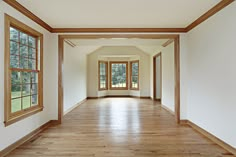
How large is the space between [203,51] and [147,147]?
2.22m

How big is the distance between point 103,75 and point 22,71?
312 inches

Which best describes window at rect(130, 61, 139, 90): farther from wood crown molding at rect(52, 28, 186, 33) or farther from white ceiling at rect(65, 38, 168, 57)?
wood crown molding at rect(52, 28, 186, 33)

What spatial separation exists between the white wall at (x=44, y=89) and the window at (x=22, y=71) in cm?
10

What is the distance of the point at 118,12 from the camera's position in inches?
142

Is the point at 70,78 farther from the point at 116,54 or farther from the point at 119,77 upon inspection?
the point at 119,77

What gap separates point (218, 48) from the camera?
330cm

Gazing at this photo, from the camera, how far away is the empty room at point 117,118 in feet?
9.77

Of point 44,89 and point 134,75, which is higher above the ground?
point 134,75

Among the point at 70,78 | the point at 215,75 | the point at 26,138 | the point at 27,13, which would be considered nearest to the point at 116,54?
the point at 70,78

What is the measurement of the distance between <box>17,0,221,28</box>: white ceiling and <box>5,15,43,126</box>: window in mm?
459

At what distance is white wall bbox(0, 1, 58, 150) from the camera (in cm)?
284

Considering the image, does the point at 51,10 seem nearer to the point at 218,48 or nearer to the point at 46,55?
the point at 46,55

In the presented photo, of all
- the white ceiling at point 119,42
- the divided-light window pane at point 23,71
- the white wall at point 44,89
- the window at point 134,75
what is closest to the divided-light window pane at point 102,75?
the window at point 134,75

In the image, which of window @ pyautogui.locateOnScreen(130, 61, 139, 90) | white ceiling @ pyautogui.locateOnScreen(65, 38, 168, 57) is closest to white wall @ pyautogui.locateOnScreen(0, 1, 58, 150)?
white ceiling @ pyautogui.locateOnScreen(65, 38, 168, 57)
